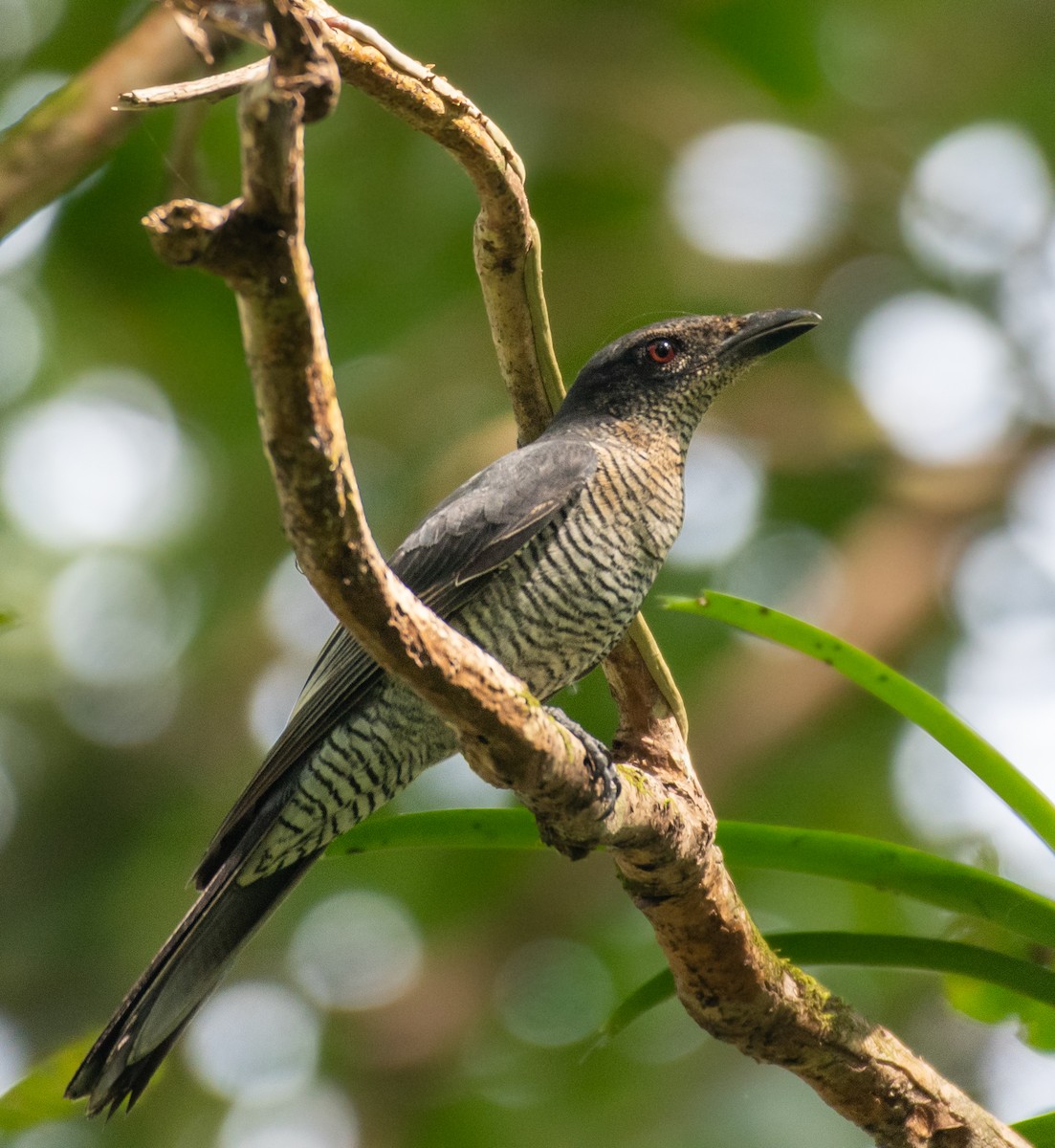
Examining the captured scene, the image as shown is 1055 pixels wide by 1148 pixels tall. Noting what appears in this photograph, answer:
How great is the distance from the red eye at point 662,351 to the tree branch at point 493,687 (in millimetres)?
524

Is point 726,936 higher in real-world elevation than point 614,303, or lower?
lower

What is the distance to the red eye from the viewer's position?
400 cm

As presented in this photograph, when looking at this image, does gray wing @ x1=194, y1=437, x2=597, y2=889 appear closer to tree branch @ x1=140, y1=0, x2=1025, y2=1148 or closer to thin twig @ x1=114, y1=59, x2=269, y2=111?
tree branch @ x1=140, y1=0, x2=1025, y2=1148

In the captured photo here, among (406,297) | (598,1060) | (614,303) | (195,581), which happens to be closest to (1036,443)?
(614,303)

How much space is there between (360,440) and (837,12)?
3.79m

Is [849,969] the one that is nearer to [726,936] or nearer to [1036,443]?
[1036,443]

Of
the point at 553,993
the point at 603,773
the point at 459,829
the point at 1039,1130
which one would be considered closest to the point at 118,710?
the point at 553,993

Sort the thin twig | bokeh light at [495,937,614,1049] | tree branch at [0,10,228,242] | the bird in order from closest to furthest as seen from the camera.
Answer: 1. the thin twig
2. the bird
3. tree branch at [0,10,228,242]
4. bokeh light at [495,937,614,1049]

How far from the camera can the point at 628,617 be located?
331 cm

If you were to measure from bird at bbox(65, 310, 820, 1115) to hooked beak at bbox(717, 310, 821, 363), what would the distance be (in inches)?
22.0

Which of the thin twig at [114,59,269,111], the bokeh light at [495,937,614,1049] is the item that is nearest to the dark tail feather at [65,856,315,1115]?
the thin twig at [114,59,269,111]

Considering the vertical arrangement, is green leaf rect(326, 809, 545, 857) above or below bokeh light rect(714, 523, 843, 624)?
above

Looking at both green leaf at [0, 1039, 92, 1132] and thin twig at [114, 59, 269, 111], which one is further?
green leaf at [0, 1039, 92, 1132]

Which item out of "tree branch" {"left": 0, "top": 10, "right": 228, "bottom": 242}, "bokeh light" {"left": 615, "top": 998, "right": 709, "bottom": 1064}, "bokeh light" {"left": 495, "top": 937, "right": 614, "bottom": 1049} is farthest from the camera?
"bokeh light" {"left": 615, "top": 998, "right": 709, "bottom": 1064}
